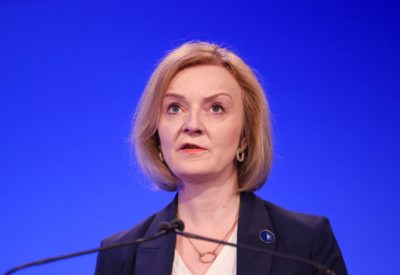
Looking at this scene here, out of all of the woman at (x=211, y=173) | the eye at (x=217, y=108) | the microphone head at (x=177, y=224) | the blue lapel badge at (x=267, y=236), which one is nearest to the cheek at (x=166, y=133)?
the woman at (x=211, y=173)

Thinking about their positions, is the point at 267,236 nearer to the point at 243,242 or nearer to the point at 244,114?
the point at 243,242

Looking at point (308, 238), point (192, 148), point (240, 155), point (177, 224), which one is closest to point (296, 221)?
point (308, 238)

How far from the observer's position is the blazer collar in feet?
4.87

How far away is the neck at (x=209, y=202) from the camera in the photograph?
5.22 feet

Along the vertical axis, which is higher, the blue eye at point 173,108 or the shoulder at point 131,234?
the blue eye at point 173,108

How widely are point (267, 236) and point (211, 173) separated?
8.3 inches

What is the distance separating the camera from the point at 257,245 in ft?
5.00

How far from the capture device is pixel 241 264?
148 cm

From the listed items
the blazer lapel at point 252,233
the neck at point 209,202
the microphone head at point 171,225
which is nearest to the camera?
the microphone head at point 171,225

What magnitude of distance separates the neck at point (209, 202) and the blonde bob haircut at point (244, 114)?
62 mm

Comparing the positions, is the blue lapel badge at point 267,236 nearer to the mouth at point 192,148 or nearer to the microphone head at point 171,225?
the mouth at point 192,148

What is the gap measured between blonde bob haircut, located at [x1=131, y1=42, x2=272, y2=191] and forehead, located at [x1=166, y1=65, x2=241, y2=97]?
0.06 feet

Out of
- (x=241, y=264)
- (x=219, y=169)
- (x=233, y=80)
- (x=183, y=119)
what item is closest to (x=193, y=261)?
(x=241, y=264)

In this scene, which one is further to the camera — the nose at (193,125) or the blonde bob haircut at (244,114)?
the blonde bob haircut at (244,114)
